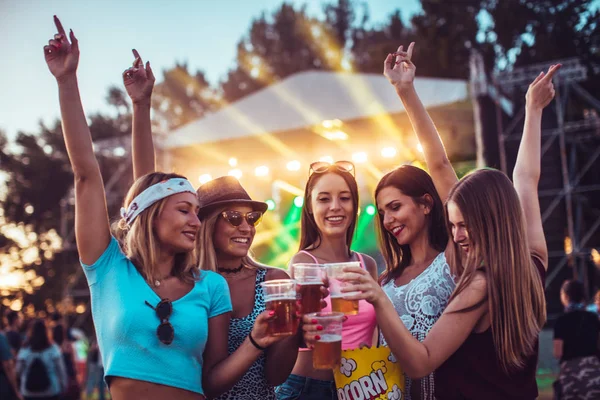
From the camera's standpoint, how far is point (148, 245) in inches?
94.4

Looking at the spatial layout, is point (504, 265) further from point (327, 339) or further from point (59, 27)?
point (59, 27)

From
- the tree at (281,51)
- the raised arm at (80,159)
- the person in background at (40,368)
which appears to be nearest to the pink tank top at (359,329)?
the raised arm at (80,159)

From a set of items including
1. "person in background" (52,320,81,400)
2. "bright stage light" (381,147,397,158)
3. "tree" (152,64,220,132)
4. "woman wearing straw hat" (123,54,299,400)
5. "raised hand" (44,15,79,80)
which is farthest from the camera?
"tree" (152,64,220,132)

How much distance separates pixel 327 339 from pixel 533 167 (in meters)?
1.42

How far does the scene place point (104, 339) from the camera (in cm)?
223

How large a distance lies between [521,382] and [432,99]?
12.5m

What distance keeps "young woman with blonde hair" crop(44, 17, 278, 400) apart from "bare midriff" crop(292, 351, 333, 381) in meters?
0.69

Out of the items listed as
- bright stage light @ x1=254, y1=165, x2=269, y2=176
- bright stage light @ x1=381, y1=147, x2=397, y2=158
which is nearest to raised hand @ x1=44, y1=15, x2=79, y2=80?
bright stage light @ x1=381, y1=147, x2=397, y2=158

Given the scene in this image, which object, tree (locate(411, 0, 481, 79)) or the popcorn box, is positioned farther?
tree (locate(411, 0, 481, 79))

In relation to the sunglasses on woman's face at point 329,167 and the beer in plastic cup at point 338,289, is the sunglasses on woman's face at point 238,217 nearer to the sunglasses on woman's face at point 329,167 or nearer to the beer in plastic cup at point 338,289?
the sunglasses on woman's face at point 329,167

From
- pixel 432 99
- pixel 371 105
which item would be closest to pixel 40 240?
pixel 371 105

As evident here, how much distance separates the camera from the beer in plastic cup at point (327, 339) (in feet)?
6.99

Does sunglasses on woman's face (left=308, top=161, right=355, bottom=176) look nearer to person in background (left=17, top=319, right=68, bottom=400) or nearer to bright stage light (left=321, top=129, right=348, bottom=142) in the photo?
person in background (left=17, top=319, right=68, bottom=400)

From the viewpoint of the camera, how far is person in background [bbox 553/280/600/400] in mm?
5598
